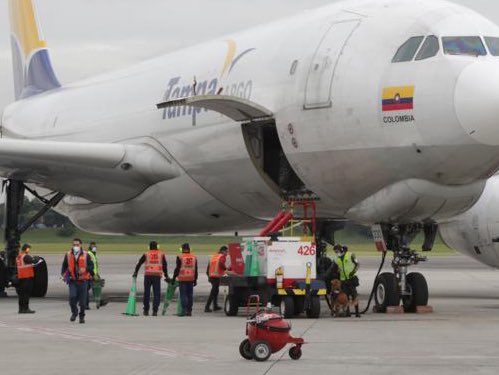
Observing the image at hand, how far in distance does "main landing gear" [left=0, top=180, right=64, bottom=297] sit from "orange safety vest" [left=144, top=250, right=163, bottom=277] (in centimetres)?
485

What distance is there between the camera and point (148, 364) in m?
13.2

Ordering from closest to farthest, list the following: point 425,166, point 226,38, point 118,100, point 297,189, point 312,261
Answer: point 425,166, point 312,261, point 297,189, point 226,38, point 118,100

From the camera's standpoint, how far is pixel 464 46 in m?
18.9

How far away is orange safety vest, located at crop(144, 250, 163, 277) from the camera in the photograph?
21562 mm

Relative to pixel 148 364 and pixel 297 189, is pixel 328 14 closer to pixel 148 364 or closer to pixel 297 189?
pixel 297 189

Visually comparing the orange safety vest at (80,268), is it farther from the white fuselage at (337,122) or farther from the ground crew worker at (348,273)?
the ground crew worker at (348,273)

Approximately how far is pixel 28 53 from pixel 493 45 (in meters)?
19.3

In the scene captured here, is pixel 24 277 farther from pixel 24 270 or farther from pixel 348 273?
pixel 348 273

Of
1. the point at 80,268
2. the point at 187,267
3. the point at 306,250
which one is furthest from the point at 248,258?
the point at 80,268

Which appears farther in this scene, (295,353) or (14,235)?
(14,235)

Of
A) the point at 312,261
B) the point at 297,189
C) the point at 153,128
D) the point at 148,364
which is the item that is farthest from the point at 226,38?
the point at 148,364

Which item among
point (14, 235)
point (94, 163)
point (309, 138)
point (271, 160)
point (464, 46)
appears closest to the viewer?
point (464, 46)

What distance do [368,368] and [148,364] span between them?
2.43 meters

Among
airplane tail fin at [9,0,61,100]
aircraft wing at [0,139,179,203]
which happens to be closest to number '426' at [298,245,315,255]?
aircraft wing at [0,139,179,203]
